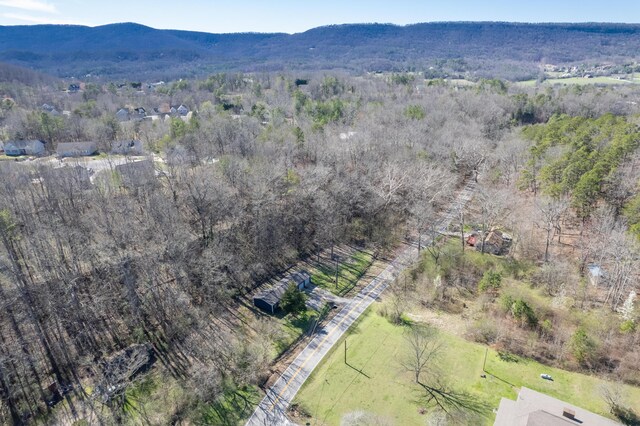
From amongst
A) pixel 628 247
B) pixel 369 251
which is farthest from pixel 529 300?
pixel 369 251

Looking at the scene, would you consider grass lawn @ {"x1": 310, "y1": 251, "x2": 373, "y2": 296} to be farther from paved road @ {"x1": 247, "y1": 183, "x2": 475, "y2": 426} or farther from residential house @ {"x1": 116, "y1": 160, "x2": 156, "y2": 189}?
residential house @ {"x1": 116, "y1": 160, "x2": 156, "y2": 189}

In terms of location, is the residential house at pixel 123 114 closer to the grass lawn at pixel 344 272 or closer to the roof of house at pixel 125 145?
the roof of house at pixel 125 145

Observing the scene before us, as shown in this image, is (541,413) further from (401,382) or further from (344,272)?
(344,272)

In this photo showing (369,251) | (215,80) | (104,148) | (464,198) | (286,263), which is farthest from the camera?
(215,80)

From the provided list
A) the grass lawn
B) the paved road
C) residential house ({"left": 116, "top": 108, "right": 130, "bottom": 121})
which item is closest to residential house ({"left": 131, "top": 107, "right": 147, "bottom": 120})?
residential house ({"left": 116, "top": 108, "right": 130, "bottom": 121})

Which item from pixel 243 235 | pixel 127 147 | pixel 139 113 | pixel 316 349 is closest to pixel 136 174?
pixel 243 235

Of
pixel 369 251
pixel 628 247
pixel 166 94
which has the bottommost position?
pixel 369 251

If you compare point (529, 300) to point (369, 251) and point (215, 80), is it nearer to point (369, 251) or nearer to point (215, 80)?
point (369, 251)
